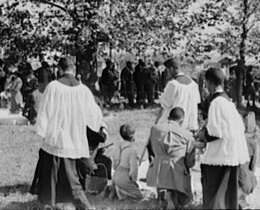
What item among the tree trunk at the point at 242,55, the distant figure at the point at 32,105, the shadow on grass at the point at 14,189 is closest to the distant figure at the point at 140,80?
the tree trunk at the point at 242,55

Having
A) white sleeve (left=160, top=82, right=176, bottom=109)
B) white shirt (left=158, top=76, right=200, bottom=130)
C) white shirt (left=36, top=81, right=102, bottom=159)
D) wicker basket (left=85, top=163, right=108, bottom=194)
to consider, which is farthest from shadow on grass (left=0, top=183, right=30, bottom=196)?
white sleeve (left=160, top=82, right=176, bottom=109)

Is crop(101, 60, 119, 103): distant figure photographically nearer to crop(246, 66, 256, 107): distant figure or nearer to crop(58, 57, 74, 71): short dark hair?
crop(246, 66, 256, 107): distant figure

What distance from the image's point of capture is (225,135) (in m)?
5.84

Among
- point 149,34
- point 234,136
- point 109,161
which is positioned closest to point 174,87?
point 109,161

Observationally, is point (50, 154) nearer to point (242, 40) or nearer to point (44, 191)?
point (44, 191)

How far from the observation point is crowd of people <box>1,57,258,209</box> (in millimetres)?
5980

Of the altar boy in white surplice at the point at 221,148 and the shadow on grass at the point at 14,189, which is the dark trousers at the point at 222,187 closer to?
the altar boy in white surplice at the point at 221,148

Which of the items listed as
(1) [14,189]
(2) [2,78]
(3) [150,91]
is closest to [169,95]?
(1) [14,189]

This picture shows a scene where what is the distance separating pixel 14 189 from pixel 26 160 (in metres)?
2.21

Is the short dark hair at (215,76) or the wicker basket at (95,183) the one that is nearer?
the short dark hair at (215,76)

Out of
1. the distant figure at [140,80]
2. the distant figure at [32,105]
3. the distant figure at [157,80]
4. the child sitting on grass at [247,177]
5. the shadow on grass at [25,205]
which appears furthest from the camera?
the distant figure at [157,80]

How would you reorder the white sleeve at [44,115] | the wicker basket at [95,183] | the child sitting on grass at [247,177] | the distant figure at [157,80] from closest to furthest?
the child sitting on grass at [247,177] → the white sleeve at [44,115] → the wicker basket at [95,183] → the distant figure at [157,80]

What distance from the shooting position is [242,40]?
57.8ft

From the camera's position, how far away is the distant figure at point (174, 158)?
6.59 meters
